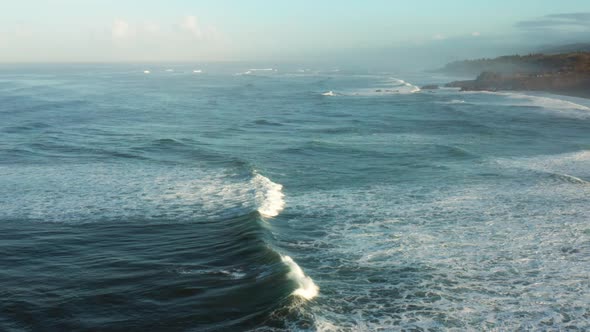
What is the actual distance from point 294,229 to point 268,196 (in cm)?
383

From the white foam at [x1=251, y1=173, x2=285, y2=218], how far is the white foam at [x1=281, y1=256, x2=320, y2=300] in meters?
4.82

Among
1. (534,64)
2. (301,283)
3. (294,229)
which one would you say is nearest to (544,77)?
(534,64)

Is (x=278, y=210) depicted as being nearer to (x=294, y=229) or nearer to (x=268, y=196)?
(x=268, y=196)

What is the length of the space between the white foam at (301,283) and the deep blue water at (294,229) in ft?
0.32

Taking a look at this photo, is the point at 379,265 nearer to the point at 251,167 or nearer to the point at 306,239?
the point at 306,239

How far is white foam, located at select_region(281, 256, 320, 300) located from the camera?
1277 centimetres

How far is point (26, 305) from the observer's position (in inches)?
491

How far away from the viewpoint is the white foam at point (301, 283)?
12.8 metres

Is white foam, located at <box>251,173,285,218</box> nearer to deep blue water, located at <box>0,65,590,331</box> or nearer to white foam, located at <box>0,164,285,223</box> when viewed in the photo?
white foam, located at <box>0,164,285,223</box>

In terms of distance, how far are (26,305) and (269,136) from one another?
2489 centimetres

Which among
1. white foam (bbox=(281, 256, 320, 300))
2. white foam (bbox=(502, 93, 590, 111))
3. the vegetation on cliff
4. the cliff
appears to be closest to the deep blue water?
white foam (bbox=(281, 256, 320, 300))

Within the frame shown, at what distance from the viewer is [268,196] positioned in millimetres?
21516

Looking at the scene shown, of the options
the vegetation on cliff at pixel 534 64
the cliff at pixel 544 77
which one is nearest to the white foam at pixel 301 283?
the cliff at pixel 544 77

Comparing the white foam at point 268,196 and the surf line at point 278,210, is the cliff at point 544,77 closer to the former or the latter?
the white foam at point 268,196
